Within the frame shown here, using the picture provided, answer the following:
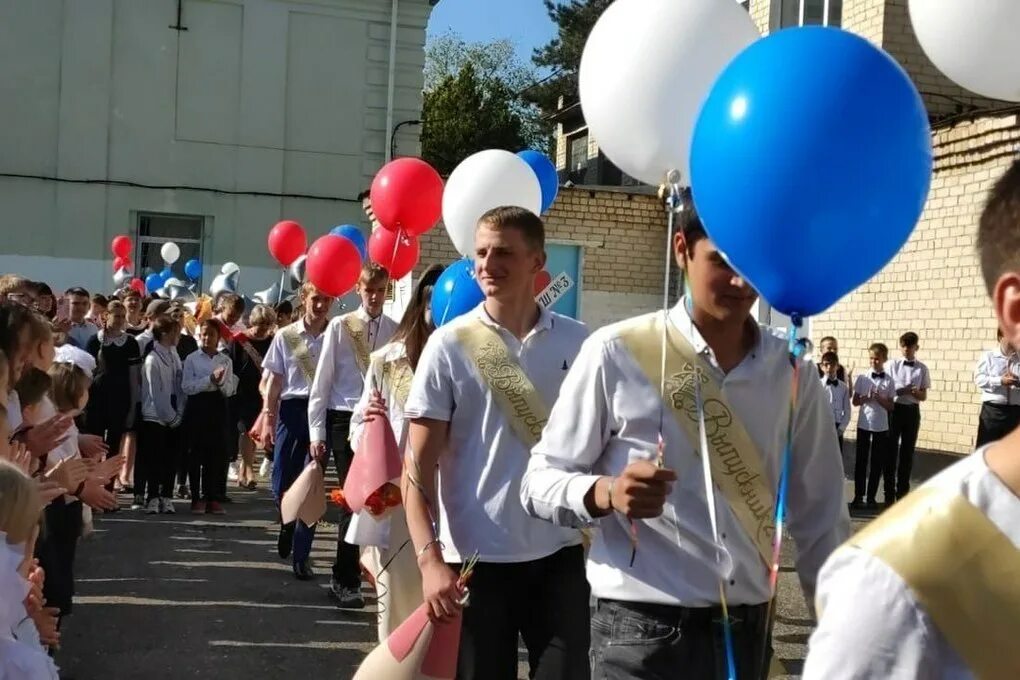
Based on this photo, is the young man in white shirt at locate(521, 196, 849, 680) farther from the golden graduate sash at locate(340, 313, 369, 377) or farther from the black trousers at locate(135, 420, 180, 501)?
the black trousers at locate(135, 420, 180, 501)

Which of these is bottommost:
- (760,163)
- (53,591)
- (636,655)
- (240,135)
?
(53,591)

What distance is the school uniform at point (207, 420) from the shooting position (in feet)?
37.3

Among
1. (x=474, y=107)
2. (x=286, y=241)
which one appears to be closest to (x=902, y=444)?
(x=286, y=241)

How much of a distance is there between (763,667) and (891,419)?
10.6m

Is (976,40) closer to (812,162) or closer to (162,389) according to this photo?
(812,162)

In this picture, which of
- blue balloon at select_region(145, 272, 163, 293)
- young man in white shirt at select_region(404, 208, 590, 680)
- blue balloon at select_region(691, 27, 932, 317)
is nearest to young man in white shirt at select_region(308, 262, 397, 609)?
young man in white shirt at select_region(404, 208, 590, 680)

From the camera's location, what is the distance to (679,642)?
289cm

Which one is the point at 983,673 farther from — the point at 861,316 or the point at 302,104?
the point at 302,104

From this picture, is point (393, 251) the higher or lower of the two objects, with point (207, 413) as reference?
higher

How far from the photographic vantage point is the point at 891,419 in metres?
12.9

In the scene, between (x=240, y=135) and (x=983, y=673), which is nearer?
(x=983, y=673)

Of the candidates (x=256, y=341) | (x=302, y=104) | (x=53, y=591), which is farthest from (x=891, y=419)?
(x=302, y=104)

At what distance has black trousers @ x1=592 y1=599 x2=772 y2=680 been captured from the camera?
2.88m

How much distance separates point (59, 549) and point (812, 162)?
4558mm
